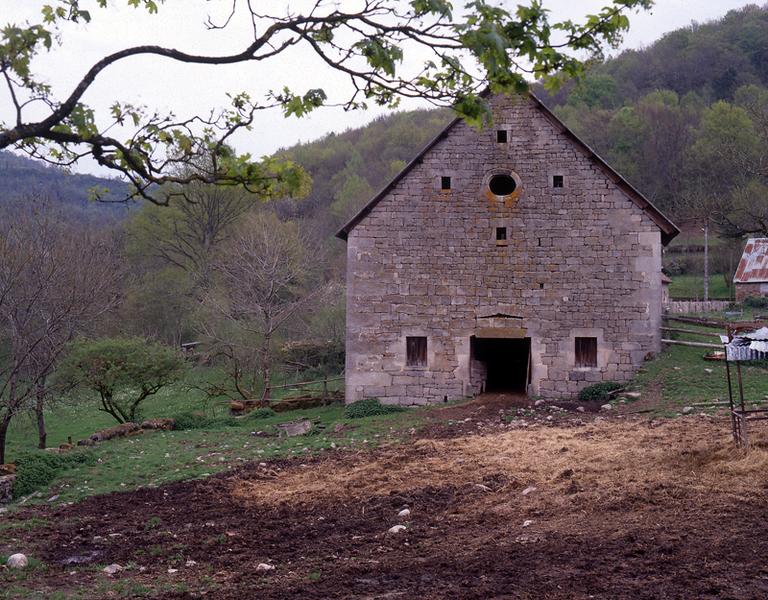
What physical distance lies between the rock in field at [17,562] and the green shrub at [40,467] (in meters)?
4.78

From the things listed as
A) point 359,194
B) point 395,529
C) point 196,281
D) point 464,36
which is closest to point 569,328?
point 395,529

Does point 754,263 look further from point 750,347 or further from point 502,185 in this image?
point 750,347

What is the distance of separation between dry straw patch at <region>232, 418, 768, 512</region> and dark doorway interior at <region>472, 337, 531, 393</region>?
746 centimetres

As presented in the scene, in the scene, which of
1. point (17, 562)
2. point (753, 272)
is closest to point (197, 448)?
point (17, 562)

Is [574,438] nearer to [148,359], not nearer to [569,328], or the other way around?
[569,328]

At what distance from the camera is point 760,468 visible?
29.4 feet

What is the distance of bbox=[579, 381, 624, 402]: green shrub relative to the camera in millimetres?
19656

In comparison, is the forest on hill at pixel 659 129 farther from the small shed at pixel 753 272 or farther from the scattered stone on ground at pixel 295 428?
the scattered stone on ground at pixel 295 428

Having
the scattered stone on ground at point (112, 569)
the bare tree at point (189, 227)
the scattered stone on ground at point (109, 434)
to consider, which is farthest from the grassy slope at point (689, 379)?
the bare tree at point (189, 227)

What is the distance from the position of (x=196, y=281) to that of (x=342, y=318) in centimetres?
1444

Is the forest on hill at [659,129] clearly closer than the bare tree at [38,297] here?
No

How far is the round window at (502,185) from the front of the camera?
2117cm

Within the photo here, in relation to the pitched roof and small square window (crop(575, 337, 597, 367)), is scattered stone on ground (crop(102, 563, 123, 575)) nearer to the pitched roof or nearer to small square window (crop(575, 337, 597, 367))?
the pitched roof

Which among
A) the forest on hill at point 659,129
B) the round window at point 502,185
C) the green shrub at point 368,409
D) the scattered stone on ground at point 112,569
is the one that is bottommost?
the green shrub at point 368,409
